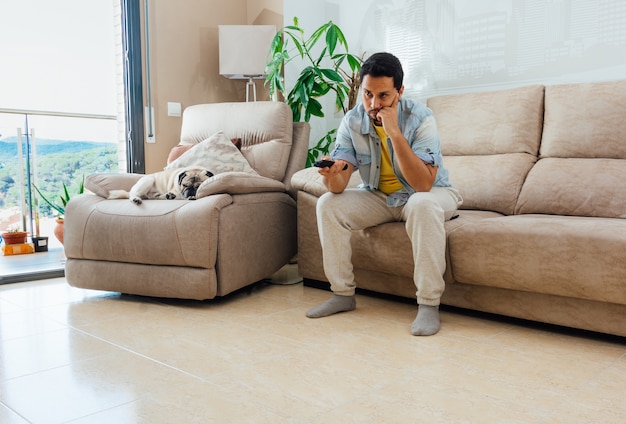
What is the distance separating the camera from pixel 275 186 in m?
2.80

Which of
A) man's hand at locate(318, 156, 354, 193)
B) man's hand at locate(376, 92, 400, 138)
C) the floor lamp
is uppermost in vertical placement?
the floor lamp

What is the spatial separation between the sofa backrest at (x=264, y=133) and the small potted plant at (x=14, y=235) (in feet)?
5.52

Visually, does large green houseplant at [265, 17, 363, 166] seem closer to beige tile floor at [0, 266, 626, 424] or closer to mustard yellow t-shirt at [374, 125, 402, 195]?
mustard yellow t-shirt at [374, 125, 402, 195]

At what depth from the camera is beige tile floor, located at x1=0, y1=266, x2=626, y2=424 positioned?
137 centimetres

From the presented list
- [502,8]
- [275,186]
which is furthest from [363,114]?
[502,8]

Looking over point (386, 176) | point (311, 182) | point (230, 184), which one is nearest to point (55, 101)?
point (230, 184)

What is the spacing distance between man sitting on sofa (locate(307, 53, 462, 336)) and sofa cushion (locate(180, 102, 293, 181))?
824mm

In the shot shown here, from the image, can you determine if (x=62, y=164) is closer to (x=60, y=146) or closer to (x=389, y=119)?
(x=60, y=146)

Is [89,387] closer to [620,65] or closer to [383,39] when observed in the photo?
[620,65]

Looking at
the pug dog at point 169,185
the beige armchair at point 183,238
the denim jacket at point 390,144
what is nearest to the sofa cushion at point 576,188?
the denim jacket at point 390,144

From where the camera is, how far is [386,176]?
2.29 metres

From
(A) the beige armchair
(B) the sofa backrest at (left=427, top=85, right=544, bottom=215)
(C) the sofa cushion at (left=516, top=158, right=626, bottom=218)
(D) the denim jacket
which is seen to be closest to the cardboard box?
(A) the beige armchair

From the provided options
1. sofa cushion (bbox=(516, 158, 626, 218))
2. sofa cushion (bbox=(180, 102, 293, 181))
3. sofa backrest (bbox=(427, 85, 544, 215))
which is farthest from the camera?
sofa cushion (bbox=(180, 102, 293, 181))

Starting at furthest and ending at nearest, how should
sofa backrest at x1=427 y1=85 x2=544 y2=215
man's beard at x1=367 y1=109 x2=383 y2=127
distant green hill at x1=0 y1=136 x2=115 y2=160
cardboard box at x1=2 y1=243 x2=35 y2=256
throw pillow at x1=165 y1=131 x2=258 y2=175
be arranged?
distant green hill at x1=0 y1=136 x2=115 y2=160 → cardboard box at x1=2 y1=243 x2=35 y2=256 → throw pillow at x1=165 y1=131 x2=258 y2=175 → sofa backrest at x1=427 y1=85 x2=544 y2=215 → man's beard at x1=367 y1=109 x2=383 y2=127
